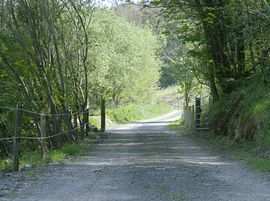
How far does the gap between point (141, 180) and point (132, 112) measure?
1592 inches

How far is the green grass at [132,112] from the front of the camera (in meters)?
42.4

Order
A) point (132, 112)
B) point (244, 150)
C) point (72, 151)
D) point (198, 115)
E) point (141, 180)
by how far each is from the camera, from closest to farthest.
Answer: point (141, 180), point (244, 150), point (72, 151), point (198, 115), point (132, 112)

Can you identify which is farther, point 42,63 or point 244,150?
point 42,63

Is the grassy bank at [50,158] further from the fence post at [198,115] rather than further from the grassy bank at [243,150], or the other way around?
the fence post at [198,115]

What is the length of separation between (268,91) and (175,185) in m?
8.36

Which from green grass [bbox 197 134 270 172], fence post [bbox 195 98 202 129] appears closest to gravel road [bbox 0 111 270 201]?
green grass [bbox 197 134 270 172]

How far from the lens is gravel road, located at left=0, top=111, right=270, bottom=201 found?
324 inches

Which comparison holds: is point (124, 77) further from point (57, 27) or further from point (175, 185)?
point (175, 185)

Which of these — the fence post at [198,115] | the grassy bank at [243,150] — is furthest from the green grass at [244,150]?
the fence post at [198,115]

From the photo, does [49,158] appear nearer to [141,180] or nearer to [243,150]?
[141,180]

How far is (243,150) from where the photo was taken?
586 inches

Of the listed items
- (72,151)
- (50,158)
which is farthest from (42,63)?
(50,158)

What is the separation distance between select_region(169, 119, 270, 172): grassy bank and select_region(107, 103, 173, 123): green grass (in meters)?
22.3

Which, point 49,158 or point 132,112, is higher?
point 132,112
